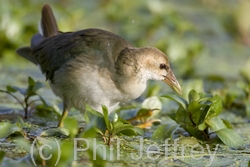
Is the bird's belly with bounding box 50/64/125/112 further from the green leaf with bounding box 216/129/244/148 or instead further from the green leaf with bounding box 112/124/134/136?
the green leaf with bounding box 216/129/244/148

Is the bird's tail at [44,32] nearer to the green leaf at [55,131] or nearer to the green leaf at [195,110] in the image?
the green leaf at [55,131]

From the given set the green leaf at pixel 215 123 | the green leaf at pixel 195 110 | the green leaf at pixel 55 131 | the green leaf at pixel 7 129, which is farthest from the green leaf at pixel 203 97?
the green leaf at pixel 7 129

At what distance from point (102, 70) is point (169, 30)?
3921mm

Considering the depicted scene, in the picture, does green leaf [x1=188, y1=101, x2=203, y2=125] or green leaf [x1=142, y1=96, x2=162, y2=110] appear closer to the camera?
green leaf [x1=188, y1=101, x2=203, y2=125]

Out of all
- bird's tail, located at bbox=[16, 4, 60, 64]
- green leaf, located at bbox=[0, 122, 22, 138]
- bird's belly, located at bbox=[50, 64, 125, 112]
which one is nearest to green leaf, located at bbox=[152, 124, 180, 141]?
bird's belly, located at bbox=[50, 64, 125, 112]

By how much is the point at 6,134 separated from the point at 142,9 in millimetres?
5322

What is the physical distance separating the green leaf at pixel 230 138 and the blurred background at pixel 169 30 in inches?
52.0

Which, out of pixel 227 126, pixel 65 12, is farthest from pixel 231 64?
pixel 227 126

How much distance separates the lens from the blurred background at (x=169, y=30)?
6.82 metres

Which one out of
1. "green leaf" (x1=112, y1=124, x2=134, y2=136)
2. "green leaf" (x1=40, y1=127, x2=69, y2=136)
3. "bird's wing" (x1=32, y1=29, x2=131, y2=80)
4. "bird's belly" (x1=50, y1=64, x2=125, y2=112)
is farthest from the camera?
"bird's wing" (x1=32, y1=29, x2=131, y2=80)

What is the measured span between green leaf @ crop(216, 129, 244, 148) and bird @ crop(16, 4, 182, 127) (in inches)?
25.7

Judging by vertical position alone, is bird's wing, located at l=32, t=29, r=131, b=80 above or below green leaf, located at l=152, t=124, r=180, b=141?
above

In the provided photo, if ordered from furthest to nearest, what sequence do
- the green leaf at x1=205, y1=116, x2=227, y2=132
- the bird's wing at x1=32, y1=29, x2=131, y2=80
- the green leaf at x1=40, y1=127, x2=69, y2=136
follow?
the bird's wing at x1=32, y1=29, x2=131, y2=80 < the green leaf at x1=205, y1=116, x2=227, y2=132 < the green leaf at x1=40, y1=127, x2=69, y2=136

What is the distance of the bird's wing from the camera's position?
15.0 ft
